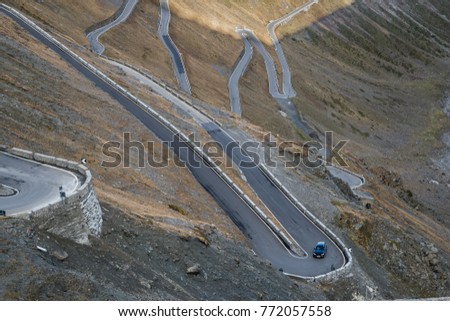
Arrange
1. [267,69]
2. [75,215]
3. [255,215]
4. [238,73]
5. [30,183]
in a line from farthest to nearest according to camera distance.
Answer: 1. [267,69]
2. [238,73]
3. [255,215]
4. [30,183]
5. [75,215]

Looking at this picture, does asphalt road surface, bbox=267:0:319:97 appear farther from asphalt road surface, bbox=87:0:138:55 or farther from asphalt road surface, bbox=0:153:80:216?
asphalt road surface, bbox=0:153:80:216

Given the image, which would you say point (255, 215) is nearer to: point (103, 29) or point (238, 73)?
point (103, 29)

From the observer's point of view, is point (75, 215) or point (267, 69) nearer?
point (75, 215)

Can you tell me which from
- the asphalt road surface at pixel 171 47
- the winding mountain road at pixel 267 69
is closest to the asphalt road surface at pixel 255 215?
the asphalt road surface at pixel 171 47

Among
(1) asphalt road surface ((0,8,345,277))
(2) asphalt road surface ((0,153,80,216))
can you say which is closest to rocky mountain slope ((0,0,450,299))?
(1) asphalt road surface ((0,8,345,277))

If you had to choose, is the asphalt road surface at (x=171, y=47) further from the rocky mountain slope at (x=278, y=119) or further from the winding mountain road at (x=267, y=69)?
the winding mountain road at (x=267, y=69)

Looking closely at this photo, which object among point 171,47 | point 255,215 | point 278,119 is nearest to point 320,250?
point 255,215

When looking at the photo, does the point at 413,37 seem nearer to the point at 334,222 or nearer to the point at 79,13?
the point at 79,13
